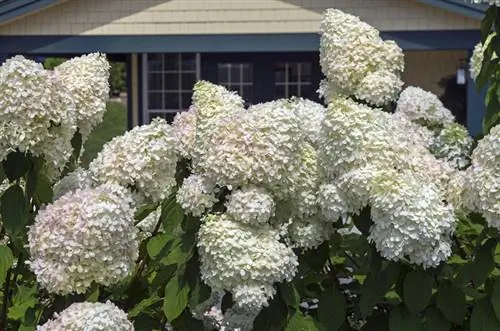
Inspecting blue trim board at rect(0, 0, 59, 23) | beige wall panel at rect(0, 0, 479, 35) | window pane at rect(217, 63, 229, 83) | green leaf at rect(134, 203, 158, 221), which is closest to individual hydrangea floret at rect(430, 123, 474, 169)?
green leaf at rect(134, 203, 158, 221)

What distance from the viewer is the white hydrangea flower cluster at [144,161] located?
2.73 metres

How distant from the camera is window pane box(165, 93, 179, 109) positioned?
51.7 ft

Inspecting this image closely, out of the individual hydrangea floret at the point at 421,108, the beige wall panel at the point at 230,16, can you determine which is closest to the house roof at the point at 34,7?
the beige wall panel at the point at 230,16

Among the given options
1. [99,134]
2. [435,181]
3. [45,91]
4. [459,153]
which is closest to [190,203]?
[45,91]

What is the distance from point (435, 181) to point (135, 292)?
1016 mm

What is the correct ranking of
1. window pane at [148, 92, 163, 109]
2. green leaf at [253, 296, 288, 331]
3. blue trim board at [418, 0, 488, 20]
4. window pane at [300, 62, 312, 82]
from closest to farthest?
green leaf at [253, 296, 288, 331], blue trim board at [418, 0, 488, 20], window pane at [300, 62, 312, 82], window pane at [148, 92, 163, 109]

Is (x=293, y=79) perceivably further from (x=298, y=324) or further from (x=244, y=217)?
(x=244, y=217)

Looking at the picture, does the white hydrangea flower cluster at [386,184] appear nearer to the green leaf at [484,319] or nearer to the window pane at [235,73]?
the green leaf at [484,319]

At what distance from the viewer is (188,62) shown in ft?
51.7

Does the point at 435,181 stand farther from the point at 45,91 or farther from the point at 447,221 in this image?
the point at 45,91

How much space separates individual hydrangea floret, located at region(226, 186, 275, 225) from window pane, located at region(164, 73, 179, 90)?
43.8ft

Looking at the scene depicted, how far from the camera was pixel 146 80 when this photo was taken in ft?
52.0

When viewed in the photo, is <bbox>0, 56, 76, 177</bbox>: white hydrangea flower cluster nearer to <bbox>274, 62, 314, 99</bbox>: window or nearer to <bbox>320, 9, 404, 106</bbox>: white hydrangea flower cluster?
<bbox>320, 9, 404, 106</bbox>: white hydrangea flower cluster

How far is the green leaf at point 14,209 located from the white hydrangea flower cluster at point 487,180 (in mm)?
1305
